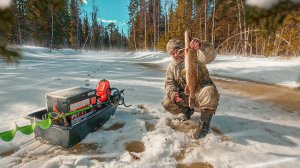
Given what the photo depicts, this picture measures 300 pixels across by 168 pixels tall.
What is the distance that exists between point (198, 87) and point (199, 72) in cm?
26

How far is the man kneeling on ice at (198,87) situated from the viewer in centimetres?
354

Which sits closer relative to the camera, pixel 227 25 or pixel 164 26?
pixel 227 25

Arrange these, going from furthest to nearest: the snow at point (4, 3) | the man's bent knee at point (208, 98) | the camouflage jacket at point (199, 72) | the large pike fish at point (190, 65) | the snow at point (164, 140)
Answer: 1. the camouflage jacket at point (199, 72)
2. the man's bent knee at point (208, 98)
3. the large pike fish at point (190, 65)
4. the snow at point (164, 140)
5. the snow at point (4, 3)

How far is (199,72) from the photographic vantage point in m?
3.87

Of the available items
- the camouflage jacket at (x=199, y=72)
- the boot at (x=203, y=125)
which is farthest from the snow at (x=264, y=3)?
the boot at (x=203, y=125)

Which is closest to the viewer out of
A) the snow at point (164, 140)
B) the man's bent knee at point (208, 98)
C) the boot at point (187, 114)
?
the snow at point (164, 140)

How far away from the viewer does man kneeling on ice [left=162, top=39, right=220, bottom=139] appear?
3.54m

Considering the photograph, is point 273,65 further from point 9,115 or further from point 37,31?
point 37,31

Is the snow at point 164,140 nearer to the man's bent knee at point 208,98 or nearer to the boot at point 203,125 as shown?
the boot at point 203,125

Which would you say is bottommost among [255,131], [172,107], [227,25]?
[255,131]

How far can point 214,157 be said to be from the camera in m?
2.99

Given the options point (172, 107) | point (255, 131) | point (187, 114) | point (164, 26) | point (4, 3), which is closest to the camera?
point (4, 3)

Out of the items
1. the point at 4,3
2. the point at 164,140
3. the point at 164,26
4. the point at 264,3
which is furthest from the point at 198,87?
the point at 164,26

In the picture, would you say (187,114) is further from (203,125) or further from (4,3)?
(4,3)
